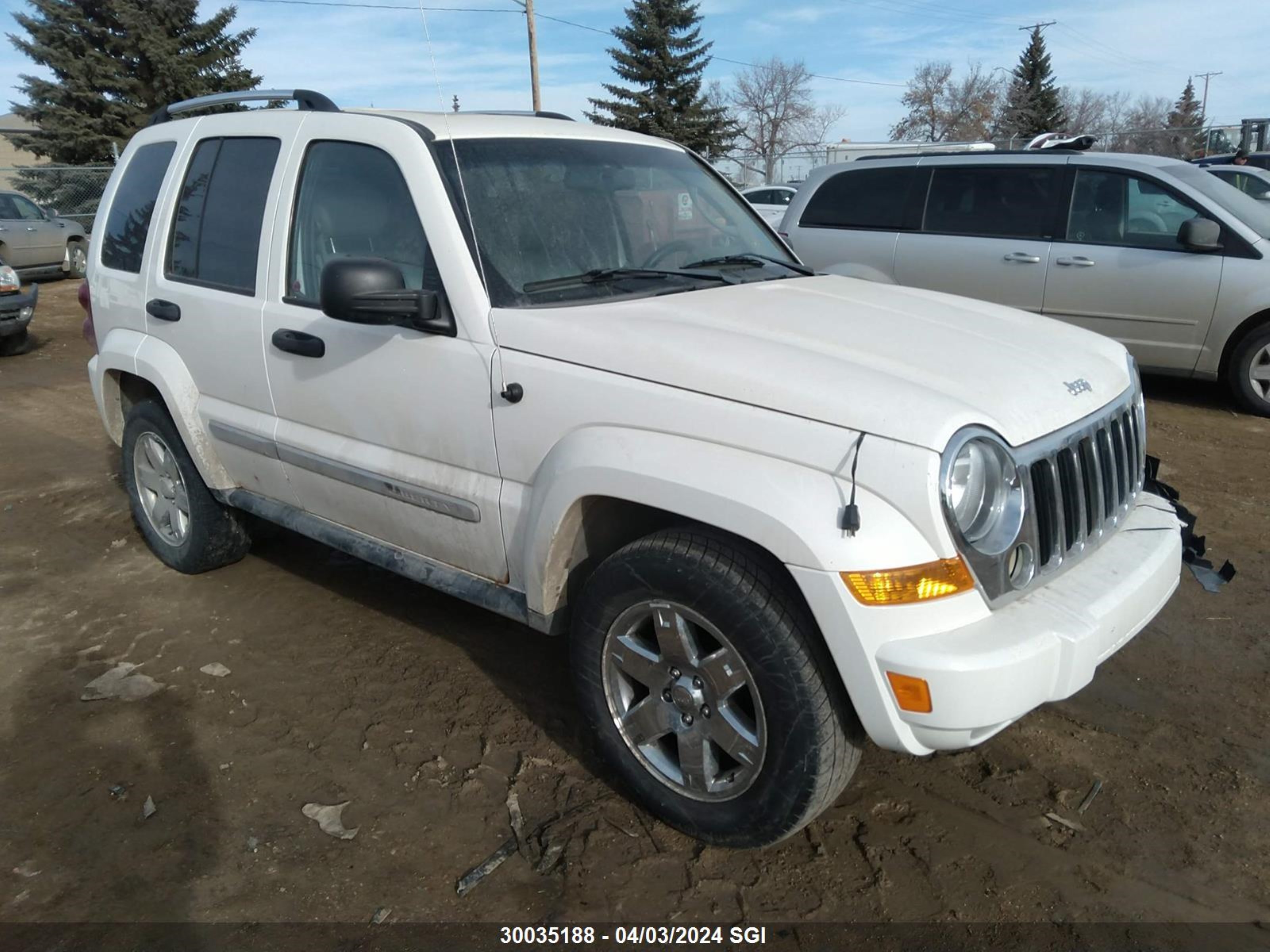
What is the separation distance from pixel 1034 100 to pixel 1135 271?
148ft

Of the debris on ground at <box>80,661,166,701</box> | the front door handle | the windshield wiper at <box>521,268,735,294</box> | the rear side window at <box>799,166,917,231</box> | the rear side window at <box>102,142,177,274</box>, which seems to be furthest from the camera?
the rear side window at <box>799,166,917,231</box>

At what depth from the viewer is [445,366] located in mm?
3141

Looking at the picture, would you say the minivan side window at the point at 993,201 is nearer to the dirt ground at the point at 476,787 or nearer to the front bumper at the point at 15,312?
the dirt ground at the point at 476,787

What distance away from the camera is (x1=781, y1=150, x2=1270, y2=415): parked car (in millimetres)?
7207

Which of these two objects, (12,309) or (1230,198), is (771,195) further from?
(12,309)

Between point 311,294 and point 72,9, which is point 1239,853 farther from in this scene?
point 72,9

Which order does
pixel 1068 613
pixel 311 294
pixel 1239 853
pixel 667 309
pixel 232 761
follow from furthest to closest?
pixel 311 294 < pixel 232 761 < pixel 667 309 < pixel 1239 853 < pixel 1068 613

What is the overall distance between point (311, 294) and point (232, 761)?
169 cm

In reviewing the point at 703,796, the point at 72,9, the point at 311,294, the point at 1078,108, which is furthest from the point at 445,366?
the point at 1078,108

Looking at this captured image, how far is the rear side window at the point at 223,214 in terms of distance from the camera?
3.89m

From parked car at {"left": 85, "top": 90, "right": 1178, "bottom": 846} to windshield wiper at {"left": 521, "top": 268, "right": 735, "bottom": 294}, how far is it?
0.02m

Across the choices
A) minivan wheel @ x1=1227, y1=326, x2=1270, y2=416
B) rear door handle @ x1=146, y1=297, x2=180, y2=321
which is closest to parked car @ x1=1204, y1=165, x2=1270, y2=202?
minivan wheel @ x1=1227, y1=326, x2=1270, y2=416

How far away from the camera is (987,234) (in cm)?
812

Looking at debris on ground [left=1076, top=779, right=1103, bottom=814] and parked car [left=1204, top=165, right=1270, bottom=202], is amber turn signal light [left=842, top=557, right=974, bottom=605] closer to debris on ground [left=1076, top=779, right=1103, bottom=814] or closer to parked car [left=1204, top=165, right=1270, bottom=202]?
debris on ground [left=1076, top=779, right=1103, bottom=814]
